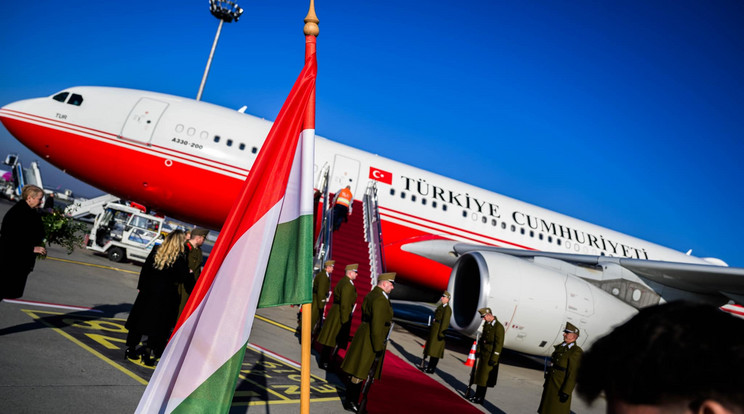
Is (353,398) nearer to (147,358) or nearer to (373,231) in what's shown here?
(147,358)

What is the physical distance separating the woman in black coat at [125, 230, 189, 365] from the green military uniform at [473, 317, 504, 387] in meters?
4.43

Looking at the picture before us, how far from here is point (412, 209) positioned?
12164 mm

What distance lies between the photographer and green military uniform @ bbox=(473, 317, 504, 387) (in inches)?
266

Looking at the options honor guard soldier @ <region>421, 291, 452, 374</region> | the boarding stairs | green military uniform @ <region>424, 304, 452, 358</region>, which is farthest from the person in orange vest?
green military uniform @ <region>424, 304, 452, 358</region>

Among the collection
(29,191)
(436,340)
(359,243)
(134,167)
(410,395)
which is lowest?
(410,395)

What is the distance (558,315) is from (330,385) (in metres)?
4.94

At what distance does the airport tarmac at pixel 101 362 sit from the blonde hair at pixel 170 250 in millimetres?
1097

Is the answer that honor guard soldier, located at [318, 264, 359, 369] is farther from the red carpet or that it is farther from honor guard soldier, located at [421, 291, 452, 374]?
honor guard soldier, located at [421, 291, 452, 374]

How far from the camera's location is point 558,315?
8625 millimetres

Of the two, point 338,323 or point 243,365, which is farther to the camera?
point 338,323

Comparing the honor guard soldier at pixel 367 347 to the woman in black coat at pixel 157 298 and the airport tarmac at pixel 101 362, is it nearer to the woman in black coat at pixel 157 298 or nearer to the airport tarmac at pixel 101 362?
the airport tarmac at pixel 101 362

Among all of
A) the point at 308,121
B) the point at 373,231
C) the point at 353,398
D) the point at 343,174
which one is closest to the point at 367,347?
the point at 353,398

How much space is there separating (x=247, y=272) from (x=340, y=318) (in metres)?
4.57

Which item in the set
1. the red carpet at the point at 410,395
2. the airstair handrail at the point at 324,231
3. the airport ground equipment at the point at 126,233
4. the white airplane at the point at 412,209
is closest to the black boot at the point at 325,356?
the red carpet at the point at 410,395
